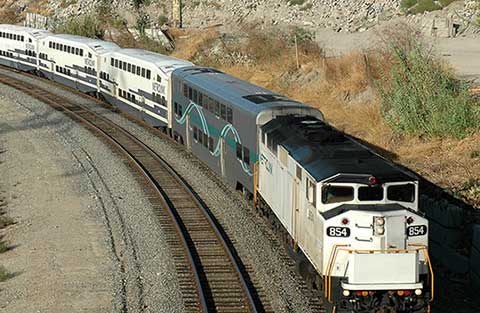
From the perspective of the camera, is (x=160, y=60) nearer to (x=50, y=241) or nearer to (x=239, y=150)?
(x=239, y=150)

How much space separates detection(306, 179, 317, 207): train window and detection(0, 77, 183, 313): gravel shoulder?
151 inches

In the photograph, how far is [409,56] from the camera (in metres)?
29.5

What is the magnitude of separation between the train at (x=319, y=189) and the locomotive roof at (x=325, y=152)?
23 millimetres

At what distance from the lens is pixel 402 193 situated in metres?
14.8

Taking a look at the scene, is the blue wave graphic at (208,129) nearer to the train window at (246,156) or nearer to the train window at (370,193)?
the train window at (246,156)

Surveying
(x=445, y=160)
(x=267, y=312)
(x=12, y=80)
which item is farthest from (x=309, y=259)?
(x=12, y=80)

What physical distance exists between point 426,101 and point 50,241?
569 inches

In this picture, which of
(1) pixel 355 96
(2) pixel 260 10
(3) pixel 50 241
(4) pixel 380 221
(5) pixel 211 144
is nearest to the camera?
(4) pixel 380 221

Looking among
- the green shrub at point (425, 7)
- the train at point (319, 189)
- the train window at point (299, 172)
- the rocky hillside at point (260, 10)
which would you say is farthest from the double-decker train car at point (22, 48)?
the train window at point (299, 172)

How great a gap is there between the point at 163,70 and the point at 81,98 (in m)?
13.2

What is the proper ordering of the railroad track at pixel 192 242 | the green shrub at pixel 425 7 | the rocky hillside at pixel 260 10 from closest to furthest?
the railroad track at pixel 192 242, the green shrub at pixel 425 7, the rocky hillside at pixel 260 10

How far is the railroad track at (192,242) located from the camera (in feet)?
56.7

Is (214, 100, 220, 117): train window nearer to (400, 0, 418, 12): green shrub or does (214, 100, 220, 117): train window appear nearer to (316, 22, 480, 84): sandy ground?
(316, 22, 480, 84): sandy ground

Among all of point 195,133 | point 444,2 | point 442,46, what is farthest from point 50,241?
point 444,2
